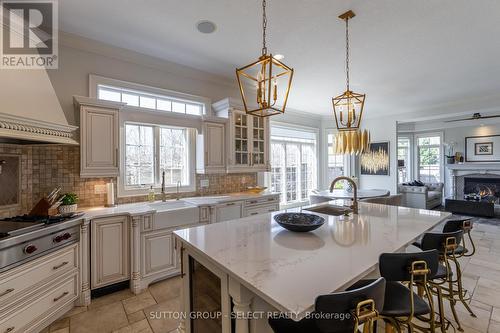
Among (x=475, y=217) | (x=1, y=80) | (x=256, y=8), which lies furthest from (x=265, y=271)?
(x=475, y=217)

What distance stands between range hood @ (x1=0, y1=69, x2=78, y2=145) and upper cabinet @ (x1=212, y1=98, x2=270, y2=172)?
2068 mm

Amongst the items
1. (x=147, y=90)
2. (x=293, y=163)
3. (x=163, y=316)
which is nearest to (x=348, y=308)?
(x=163, y=316)

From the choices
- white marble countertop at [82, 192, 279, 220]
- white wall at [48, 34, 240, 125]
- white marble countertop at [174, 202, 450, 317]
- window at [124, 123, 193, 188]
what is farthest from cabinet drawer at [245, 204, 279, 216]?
white wall at [48, 34, 240, 125]

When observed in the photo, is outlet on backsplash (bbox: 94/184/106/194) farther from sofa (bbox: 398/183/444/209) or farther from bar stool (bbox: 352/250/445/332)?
sofa (bbox: 398/183/444/209)

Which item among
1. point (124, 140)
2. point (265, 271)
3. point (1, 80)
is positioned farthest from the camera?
point (124, 140)

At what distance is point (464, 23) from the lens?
2484 millimetres

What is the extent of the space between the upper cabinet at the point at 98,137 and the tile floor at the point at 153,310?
1389 mm

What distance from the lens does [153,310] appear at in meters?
2.26

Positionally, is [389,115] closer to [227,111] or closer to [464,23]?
[464,23]

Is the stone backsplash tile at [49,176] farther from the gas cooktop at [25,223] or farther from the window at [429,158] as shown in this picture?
the window at [429,158]

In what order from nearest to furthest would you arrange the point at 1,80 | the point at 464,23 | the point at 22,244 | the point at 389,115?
the point at 22,244
the point at 1,80
the point at 464,23
the point at 389,115

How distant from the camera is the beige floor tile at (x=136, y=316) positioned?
2119 millimetres

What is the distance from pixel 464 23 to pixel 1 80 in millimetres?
4488

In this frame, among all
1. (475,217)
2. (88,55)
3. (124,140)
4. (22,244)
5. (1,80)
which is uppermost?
(88,55)
